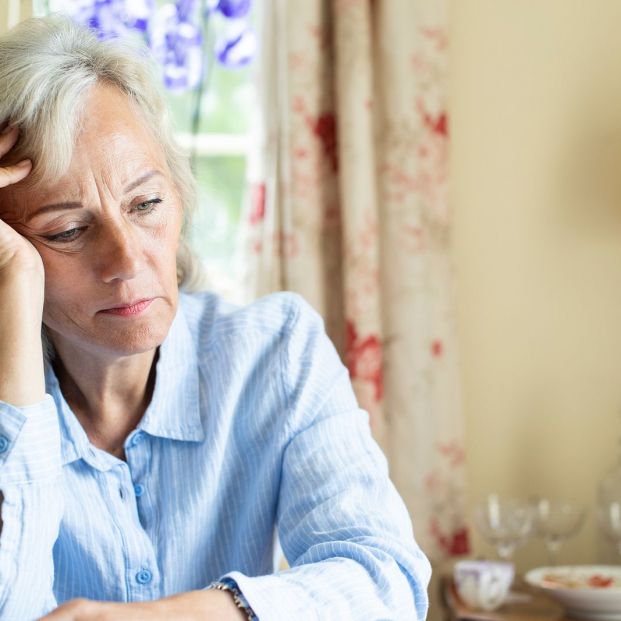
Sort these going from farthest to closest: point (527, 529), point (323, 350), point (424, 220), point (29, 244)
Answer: point (424, 220) → point (527, 529) → point (323, 350) → point (29, 244)

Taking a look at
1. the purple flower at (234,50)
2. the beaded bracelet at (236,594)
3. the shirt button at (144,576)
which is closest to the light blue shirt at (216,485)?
the shirt button at (144,576)

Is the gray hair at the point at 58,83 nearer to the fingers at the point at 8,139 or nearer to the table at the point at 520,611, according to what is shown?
the fingers at the point at 8,139

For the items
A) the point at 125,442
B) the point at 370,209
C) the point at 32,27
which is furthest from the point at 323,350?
the point at 370,209

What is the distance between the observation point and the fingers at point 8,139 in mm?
1313

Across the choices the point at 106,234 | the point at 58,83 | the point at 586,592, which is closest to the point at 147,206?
the point at 106,234

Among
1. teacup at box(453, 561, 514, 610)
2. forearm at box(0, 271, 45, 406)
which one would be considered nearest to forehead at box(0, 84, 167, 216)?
forearm at box(0, 271, 45, 406)

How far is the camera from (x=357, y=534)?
1222 mm

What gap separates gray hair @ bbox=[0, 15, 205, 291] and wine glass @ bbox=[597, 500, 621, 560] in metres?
1.55

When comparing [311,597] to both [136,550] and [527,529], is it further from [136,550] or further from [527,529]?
[527,529]

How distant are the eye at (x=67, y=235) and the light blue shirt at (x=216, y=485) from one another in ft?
0.76

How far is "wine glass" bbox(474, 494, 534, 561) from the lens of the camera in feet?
8.07

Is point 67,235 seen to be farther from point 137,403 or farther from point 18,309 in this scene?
point 137,403

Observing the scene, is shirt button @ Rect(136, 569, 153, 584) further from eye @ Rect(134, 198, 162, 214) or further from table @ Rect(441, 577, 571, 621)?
table @ Rect(441, 577, 571, 621)

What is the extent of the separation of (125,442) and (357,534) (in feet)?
1.27
